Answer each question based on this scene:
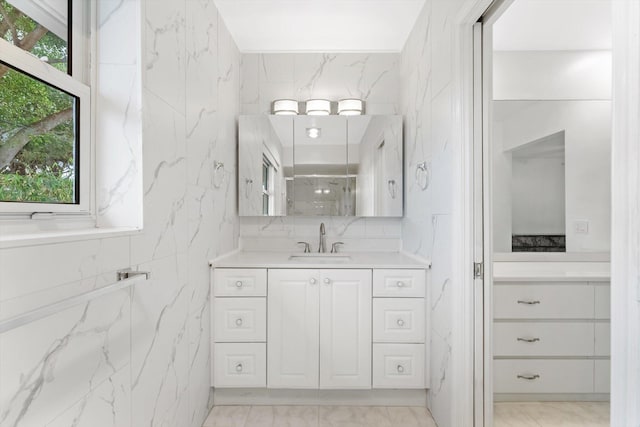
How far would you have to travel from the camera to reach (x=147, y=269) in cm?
150

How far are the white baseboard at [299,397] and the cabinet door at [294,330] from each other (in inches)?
4.5

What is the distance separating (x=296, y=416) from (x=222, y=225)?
1.25 meters

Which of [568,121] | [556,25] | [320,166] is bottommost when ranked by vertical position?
[320,166]

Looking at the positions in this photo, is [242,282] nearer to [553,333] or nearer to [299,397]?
[299,397]

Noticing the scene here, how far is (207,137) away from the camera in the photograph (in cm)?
226

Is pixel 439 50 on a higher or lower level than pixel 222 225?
higher

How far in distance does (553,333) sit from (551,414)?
0.44 metres

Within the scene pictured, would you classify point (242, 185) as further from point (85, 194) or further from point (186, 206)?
point (85, 194)

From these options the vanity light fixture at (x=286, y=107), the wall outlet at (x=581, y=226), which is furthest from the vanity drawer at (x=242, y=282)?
the wall outlet at (x=581, y=226)

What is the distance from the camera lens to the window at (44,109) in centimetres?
105

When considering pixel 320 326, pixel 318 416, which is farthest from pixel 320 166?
pixel 318 416

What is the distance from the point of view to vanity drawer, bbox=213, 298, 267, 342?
2373 millimetres

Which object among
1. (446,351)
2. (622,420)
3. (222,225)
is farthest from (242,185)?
(622,420)

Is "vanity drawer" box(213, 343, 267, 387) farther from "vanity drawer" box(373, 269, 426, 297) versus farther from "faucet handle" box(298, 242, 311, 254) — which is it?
"faucet handle" box(298, 242, 311, 254)
